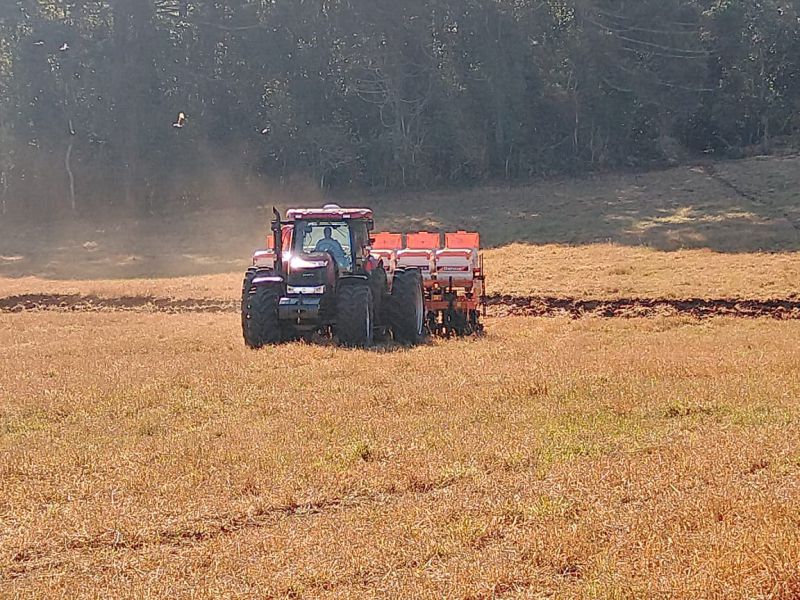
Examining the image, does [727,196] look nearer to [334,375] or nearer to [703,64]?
[703,64]

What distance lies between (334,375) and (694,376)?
4.29 metres

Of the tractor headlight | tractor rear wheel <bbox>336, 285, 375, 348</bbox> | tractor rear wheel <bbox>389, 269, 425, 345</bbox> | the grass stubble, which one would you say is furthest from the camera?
tractor rear wheel <bbox>389, 269, 425, 345</bbox>

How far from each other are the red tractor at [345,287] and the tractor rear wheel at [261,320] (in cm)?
2

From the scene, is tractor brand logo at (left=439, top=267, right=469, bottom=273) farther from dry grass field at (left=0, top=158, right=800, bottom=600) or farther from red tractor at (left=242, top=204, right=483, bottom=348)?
dry grass field at (left=0, top=158, right=800, bottom=600)

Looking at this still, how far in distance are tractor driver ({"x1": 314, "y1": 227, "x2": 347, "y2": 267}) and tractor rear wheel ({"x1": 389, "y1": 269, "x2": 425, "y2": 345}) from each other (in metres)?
1.04

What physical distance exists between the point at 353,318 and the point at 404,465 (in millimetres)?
7357

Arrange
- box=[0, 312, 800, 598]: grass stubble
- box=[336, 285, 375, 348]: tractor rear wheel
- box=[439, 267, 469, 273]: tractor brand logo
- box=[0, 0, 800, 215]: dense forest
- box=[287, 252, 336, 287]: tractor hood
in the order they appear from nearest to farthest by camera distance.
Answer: box=[0, 312, 800, 598]: grass stubble → box=[336, 285, 375, 348]: tractor rear wheel → box=[287, 252, 336, 287]: tractor hood → box=[439, 267, 469, 273]: tractor brand logo → box=[0, 0, 800, 215]: dense forest

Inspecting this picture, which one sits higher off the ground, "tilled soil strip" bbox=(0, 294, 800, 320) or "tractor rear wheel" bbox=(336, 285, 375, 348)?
"tractor rear wheel" bbox=(336, 285, 375, 348)

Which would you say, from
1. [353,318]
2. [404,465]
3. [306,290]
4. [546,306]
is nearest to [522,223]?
[546,306]

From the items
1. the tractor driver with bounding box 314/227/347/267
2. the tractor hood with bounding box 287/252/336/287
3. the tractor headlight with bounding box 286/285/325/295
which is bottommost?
the tractor headlight with bounding box 286/285/325/295

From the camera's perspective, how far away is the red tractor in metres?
15.0

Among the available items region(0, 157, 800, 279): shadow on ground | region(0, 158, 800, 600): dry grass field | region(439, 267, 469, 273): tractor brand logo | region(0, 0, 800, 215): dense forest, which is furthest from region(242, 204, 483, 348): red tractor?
region(0, 0, 800, 215): dense forest

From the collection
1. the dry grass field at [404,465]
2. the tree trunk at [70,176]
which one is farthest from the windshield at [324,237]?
the tree trunk at [70,176]

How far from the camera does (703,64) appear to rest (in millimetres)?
47688
